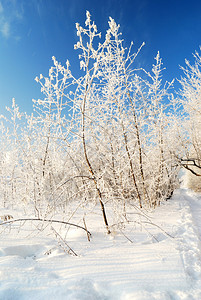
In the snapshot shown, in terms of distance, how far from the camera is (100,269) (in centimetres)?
164

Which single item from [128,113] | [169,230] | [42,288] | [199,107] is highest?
[199,107]

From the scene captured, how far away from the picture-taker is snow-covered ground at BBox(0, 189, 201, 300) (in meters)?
1.32

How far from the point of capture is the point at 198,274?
1688mm

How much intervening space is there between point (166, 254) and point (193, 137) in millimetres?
9246

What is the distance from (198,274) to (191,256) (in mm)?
396

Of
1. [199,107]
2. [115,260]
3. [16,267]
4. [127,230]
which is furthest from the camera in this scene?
[199,107]

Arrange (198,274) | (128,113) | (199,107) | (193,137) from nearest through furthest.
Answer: (198,274) < (128,113) < (199,107) < (193,137)

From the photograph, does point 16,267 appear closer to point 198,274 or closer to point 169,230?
point 198,274

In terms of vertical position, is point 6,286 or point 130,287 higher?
point 6,286

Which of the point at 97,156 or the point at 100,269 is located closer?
the point at 100,269

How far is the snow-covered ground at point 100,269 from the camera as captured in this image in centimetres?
132

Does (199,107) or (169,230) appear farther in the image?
(199,107)

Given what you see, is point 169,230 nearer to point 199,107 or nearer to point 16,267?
point 16,267

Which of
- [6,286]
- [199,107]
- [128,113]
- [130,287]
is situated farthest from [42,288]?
[199,107]
